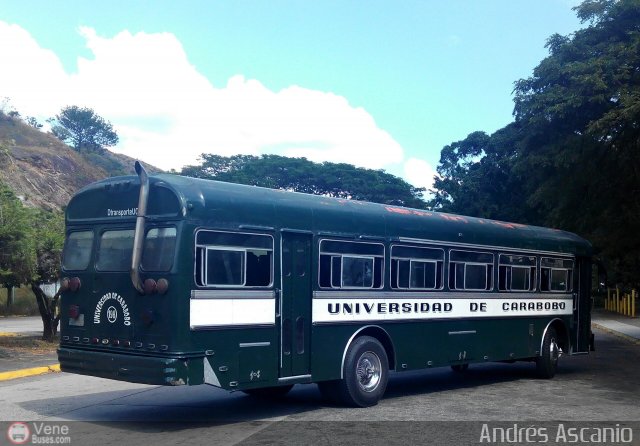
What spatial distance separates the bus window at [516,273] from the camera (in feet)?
47.8

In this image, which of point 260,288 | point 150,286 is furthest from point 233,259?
point 150,286

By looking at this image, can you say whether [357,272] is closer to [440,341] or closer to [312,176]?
[440,341]

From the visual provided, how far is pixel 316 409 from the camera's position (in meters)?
11.3

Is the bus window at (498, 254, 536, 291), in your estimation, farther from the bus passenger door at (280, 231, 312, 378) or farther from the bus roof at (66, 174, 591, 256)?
the bus passenger door at (280, 231, 312, 378)

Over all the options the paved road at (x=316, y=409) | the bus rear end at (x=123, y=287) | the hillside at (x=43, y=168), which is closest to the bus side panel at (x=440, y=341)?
the paved road at (x=316, y=409)

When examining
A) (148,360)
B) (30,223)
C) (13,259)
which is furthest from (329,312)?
(30,223)

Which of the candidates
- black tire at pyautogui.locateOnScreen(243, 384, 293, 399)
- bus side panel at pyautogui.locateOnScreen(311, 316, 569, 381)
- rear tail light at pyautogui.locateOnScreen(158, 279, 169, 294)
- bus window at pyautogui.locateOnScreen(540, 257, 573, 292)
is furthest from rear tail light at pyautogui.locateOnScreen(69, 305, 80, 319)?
bus window at pyautogui.locateOnScreen(540, 257, 573, 292)

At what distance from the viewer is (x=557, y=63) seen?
22625 mm

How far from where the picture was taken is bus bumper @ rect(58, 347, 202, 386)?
909 cm

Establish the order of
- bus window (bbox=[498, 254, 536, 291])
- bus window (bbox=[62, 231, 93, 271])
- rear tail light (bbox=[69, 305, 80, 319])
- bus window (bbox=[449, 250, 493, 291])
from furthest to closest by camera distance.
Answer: bus window (bbox=[498, 254, 536, 291]) < bus window (bbox=[449, 250, 493, 291]) < bus window (bbox=[62, 231, 93, 271]) < rear tail light (bbox=[69, 305, 80, 319])

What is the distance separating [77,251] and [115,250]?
2.69 feet

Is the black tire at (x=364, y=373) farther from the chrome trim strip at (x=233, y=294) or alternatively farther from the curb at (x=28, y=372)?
the curb at (x=28, y=372)

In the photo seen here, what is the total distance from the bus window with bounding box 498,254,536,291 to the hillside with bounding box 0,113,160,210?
42045 millimetres

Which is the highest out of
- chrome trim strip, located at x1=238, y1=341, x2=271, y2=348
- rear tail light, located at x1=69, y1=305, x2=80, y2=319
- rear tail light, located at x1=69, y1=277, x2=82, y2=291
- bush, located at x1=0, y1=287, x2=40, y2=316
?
rear tail light, located at x1=69, y1=277, x2=82, y2=291
